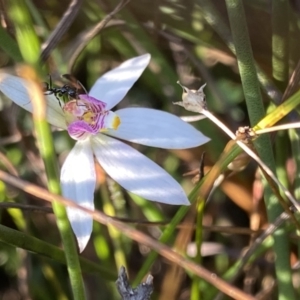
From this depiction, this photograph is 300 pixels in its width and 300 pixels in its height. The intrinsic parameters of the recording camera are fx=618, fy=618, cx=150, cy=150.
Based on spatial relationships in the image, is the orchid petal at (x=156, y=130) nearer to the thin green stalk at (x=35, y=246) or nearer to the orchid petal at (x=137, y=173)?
the orchid petal at (x=137, y=173)

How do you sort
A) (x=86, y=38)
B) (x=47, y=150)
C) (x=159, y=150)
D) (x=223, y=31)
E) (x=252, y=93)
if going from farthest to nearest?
(x=159, y=150) < (x=86, y=38) < (x=223, y=31) < (x=252, y=93) < (x=47, y=150)

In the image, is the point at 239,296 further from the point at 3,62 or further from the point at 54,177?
the point at 3,62

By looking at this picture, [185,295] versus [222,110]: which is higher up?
[222,110]

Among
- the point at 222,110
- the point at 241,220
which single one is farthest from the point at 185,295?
the point at 222,110

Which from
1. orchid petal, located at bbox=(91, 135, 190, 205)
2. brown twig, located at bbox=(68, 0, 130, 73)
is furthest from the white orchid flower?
brown twig, located at bbox=(68, 0, 130, 73)

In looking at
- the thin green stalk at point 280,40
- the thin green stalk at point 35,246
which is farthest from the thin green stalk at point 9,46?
the thin green stalk at point 280,40

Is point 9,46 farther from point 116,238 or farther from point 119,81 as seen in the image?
point 116,238

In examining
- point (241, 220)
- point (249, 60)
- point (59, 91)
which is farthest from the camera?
point (241, 220)

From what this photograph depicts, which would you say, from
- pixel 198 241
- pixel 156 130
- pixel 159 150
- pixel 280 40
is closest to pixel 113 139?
pixel 156 130
